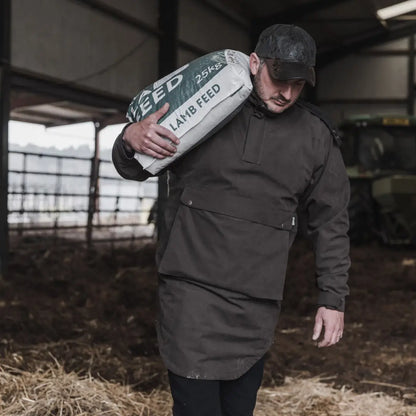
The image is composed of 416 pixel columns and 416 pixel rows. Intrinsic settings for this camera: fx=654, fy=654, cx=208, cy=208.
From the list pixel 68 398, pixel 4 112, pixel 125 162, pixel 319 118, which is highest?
pixel 4 112

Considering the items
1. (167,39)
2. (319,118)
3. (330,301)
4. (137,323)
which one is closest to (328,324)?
(330,301)

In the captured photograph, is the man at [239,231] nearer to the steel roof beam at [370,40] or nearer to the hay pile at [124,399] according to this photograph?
the hay pile at [124,399]

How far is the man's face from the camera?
5.74ft

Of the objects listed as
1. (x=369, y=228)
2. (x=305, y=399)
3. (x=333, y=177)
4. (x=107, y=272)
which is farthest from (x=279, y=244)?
(x=369, y=228)

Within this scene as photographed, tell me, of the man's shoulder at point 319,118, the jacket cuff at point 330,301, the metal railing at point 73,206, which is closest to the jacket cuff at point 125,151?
the man's shoulder at point 319,118

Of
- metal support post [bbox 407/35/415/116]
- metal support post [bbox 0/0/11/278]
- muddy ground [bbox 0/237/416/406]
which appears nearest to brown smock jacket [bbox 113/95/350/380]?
muddy ground [bbox 0/237/416/406]

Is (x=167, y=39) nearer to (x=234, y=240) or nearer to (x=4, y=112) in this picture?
(x=4, y=112)

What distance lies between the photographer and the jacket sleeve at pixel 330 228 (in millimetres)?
1882

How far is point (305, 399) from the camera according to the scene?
2.97 metres

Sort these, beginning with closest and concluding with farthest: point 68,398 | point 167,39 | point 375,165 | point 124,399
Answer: point 68,398 < point 124,399 < point 167,39 < point 375,165

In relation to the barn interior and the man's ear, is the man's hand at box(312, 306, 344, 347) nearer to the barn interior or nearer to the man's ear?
the man's ear

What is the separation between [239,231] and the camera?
1787 millimetres

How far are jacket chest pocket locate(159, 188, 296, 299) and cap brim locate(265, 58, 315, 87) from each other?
0.35 m

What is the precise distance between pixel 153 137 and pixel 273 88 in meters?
0.35
